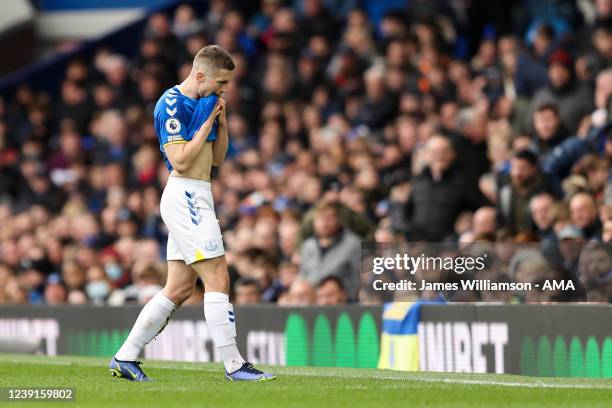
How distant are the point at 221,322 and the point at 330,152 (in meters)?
7.68

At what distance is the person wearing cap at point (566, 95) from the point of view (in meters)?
13.9

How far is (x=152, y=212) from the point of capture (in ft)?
59.1

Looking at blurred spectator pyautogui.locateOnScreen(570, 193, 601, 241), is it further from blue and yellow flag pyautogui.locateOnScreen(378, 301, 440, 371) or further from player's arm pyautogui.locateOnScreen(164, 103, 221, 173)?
player's arm pyautogui.locateOnScreen(164, 103, 221, 173)

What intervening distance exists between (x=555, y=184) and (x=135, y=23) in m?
11.5

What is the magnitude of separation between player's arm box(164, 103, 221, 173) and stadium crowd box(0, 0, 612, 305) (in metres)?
2.62

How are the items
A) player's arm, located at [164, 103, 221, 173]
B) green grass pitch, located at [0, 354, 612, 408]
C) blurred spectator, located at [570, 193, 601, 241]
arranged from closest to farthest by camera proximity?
green grass pitch, located at [0, 354, 612, 408] < player's arm, located at [164, 103, 221, 173] < blurred spectator, located at [570, 193, 601, 241]

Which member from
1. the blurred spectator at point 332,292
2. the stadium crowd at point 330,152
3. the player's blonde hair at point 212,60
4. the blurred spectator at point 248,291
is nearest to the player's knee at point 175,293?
the player's blonde hair at point 212,60

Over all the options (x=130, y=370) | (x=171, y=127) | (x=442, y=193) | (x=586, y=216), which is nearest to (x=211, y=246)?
(x=171, y=127)

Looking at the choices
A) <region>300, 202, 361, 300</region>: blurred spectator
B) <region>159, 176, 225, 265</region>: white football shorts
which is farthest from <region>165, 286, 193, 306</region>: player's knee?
<region>300, 202, 361, 300</region>: blurred spectator

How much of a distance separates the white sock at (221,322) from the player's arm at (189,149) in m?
0.76

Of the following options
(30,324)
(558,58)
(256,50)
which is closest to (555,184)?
(558,58)

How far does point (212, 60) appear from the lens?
8453 millimetres

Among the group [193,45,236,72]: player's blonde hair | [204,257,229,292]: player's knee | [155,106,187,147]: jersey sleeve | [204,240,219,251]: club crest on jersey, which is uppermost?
[193,45,236,72]: player's blonde hair

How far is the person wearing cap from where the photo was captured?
45.7 feet
